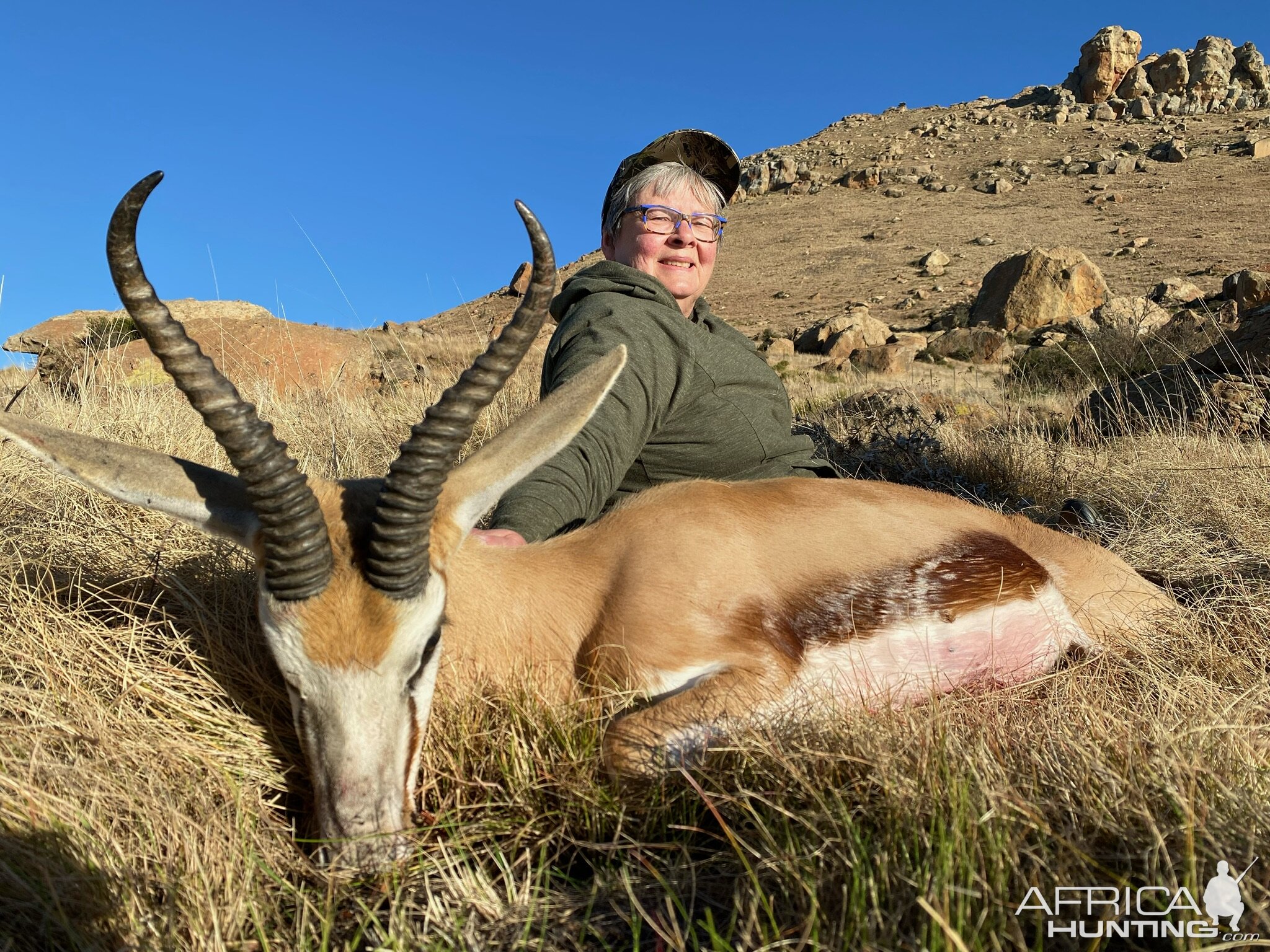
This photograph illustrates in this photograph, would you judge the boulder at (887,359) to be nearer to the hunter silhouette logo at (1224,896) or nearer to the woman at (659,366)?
the woman at (659,366)

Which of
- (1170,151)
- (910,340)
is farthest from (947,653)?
(1170,151)

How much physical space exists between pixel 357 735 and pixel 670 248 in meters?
3.84

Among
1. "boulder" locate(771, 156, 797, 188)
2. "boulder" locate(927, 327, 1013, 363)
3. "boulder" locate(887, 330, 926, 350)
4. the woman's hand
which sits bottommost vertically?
the woman's hand

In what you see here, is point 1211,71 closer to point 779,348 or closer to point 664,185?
point 779,348

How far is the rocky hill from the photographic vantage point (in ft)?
60.2

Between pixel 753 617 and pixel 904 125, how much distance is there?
3786 inches

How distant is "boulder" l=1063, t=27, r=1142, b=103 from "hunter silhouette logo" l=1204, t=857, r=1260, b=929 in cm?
9689

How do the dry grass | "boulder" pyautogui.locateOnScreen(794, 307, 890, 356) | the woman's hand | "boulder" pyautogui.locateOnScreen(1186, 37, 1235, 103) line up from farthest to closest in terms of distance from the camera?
"boulder" pyautogui.locateOnScreen(1186, 37, 1235, 103)
"boulder" pyautogui.locateOnScreen(794, 307, 890, 356)
the woman's hand
the dry grass

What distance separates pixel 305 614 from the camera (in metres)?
2.48

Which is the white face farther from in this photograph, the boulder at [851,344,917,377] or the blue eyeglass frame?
the boulder at [851,344,917,377]

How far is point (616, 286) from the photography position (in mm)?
5020

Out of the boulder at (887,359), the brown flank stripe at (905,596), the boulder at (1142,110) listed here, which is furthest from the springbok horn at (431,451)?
the boulder at (1142,110)

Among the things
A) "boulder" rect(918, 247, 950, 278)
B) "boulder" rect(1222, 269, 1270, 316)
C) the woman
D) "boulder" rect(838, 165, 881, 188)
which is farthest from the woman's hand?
"boulder" rect(838, 165, 881, 188)

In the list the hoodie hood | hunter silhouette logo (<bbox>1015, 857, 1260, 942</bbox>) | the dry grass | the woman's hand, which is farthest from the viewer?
the hoodie hood
